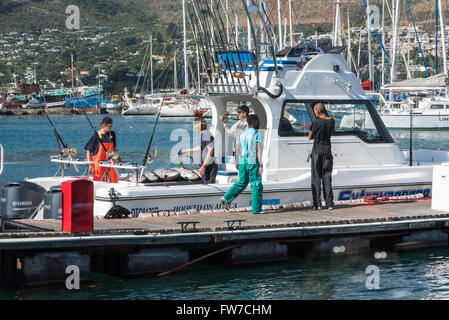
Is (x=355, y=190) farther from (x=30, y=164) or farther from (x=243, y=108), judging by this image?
(x=30, y=164)

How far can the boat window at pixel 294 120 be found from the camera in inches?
513

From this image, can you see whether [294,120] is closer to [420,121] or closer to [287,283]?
[287,283]

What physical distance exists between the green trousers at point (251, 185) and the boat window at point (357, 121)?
108 inches

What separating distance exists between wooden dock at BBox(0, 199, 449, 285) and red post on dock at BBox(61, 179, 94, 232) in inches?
6.4

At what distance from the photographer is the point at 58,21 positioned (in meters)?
172

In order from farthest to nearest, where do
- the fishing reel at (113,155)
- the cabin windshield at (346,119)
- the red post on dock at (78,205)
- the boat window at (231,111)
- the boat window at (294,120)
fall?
1. the boat window at (231,111)
2. the cabin windshield at (346,119)
3. the boat window at (294,120)
4. the fishing reel at (113,155)
5. the red post on dock at (78,205)

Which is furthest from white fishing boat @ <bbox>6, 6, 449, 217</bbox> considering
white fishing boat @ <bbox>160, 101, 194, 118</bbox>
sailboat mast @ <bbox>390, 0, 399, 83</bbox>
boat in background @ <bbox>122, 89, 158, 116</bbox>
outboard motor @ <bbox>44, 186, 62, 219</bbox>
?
boat in background @ <bbox>122, 89, 158, 116</bbox>

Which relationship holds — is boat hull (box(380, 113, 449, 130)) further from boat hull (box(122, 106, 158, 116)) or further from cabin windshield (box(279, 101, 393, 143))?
boat hull (box(122, 106, 158, 116))

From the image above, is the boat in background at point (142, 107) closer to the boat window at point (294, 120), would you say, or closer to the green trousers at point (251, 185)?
the boat window at point (294, 120)

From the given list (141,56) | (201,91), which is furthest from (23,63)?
(201,91)

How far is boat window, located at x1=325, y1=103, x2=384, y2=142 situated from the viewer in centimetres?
1370

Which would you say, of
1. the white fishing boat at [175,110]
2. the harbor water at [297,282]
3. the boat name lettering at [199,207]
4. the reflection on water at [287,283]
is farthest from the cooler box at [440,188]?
the white fishing boat at [175,110]

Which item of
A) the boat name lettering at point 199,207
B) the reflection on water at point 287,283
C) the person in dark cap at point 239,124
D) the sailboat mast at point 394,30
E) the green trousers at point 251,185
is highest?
the sailboat mast at point 394,30

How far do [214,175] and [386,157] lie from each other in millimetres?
3451
